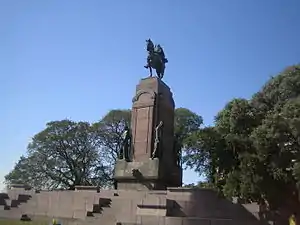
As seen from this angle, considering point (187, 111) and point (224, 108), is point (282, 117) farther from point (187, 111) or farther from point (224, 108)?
point (187, 111)

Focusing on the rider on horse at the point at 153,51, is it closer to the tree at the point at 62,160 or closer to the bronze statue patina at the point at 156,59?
the bronze statue patina at the point at 156,59

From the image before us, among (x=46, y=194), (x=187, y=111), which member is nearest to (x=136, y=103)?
(x=46, y=194)

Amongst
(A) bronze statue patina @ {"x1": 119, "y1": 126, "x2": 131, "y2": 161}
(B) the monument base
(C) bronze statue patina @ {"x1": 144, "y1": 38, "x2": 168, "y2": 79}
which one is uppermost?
(C) bronze statue patina @ {"x1": 144, "y1": 38, "x2": 168, "y2": 79}

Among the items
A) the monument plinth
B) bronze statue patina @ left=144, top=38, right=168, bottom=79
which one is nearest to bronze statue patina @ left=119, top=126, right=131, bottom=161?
the monument plinth

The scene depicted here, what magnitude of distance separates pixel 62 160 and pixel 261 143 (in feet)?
90.6

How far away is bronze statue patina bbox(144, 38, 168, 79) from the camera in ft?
86.8

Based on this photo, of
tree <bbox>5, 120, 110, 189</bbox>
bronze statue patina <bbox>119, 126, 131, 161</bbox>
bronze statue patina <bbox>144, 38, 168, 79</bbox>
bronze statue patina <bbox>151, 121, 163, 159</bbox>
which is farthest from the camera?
tree <bbox>5, 120, 110, 189</bbox>

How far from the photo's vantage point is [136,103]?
25.4m

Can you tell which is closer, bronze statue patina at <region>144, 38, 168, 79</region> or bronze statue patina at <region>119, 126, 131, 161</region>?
bronze statue patina at <region>119, 126, 131, 161</region>

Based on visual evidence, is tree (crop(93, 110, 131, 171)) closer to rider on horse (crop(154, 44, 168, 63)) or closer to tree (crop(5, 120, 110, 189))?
tree (crop(5, 120, 110, 189))

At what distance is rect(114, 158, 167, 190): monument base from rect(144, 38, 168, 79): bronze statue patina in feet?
21.5

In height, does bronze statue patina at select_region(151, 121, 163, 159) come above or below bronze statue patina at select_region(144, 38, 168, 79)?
below

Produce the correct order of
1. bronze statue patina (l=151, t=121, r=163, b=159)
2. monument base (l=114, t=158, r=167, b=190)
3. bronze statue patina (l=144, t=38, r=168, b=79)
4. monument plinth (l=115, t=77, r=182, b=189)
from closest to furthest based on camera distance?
monument base (l=114, t=158, r=167, b=190) < monument plinth (l=115, t=77, r=182, b=189) < bronze statue patina (l=151, t=121, r=163, b=159) < bronze statue patina (l=144, t=38, r=168, b=79)

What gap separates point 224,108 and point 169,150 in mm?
8483
